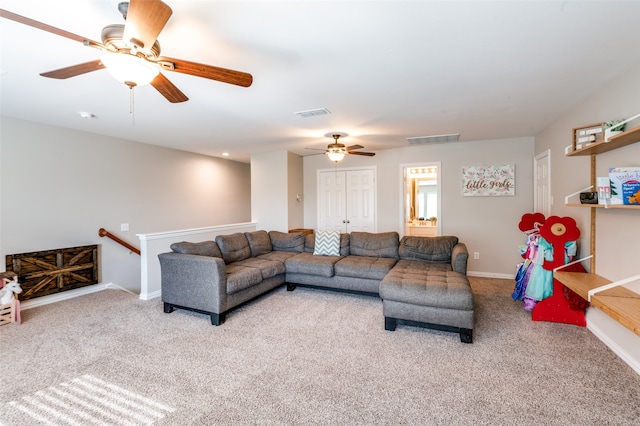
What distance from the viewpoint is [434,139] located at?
4.84 meters

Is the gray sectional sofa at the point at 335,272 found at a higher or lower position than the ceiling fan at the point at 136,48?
lower

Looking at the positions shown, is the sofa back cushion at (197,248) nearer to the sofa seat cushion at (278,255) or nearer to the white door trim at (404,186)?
the sofa seat cushion at (278,255)

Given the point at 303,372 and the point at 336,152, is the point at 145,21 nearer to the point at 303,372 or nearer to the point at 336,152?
the point at 303,372

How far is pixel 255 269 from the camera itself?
12.3 feet

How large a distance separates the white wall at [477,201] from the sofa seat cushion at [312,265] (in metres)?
2.01

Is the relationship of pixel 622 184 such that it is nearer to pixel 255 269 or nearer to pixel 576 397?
pixel 576 397

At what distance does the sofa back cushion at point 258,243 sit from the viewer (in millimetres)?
4761

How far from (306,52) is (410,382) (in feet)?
8.43

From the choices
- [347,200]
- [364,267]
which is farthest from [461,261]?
[347,200]

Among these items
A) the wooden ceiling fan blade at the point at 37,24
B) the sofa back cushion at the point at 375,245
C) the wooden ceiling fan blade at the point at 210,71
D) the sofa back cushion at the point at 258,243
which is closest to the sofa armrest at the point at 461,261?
the sofa back cushion at the point at 375,245

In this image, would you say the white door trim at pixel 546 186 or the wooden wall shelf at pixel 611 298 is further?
the white door trim at pixel 546 186

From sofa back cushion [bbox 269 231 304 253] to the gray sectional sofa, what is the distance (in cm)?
2

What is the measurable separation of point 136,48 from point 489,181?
5.28m

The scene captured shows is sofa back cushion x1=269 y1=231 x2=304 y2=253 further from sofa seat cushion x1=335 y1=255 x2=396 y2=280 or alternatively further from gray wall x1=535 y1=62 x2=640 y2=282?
gray wall x1=535 y1=62 x2=640 y2=282
